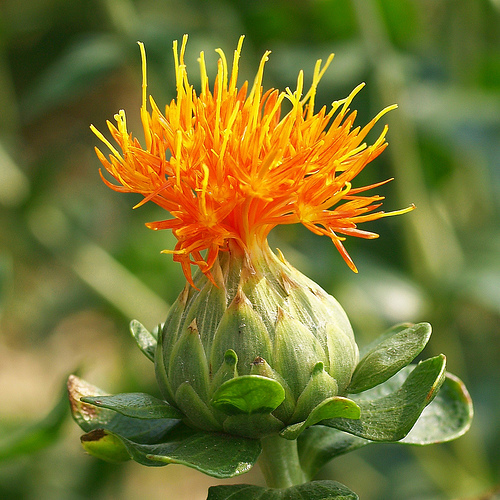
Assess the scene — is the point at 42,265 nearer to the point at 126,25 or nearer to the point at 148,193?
the point at 126,25

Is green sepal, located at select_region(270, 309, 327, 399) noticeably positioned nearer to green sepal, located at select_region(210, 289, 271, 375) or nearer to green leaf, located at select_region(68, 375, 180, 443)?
green sepal, located at select_region(210, 289, 271, 375)

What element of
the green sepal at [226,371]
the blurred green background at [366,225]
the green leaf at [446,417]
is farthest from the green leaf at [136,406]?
the blurred green background at [366,225]

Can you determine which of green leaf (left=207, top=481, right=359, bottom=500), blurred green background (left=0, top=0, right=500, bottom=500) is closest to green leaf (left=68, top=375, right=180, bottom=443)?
green leaf (left=207, top=481, right=359, bottom=500)

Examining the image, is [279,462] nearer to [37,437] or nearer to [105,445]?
[105,445]

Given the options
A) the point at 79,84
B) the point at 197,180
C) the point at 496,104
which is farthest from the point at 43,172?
the point at 197,180

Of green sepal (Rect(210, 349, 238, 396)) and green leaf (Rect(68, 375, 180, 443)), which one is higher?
green sepal (Rect(210, 349, 238, 396))

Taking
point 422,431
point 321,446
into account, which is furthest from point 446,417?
point 321,446
